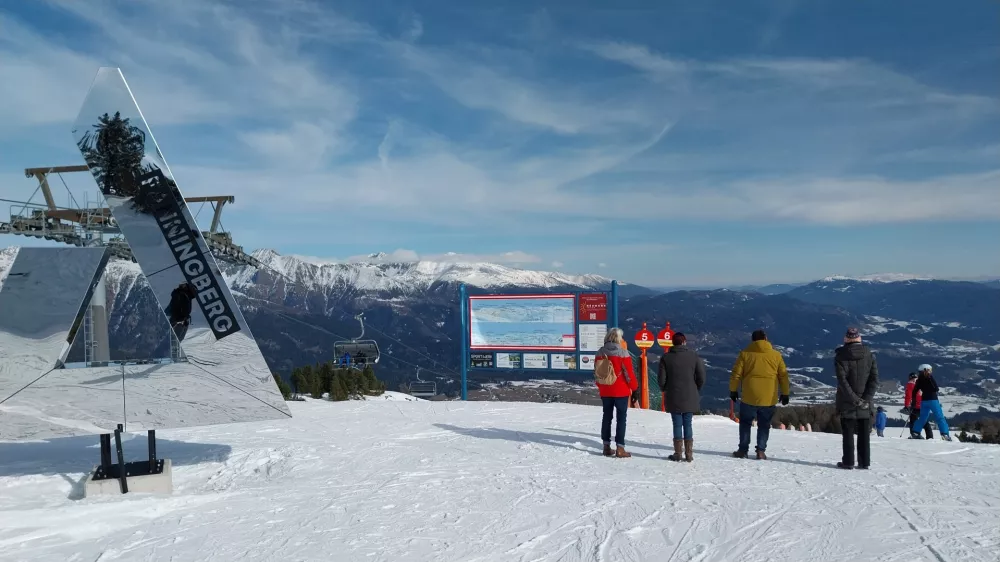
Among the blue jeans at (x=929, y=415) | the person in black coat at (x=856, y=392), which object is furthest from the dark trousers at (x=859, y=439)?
the blue jeans at (x=929, y=415)

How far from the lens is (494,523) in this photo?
6.10 metres

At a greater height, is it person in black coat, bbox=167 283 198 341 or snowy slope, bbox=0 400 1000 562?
person in black coat, bbox=167 283 198 341

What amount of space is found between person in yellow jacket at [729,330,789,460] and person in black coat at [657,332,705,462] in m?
0.52

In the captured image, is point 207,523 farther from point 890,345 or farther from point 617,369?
point 890,345

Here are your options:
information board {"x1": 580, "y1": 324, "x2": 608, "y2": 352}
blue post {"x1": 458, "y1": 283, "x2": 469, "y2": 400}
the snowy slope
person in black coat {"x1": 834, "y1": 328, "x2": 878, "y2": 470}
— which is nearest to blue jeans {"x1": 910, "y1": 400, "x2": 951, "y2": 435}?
the snowy slope

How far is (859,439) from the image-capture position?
842 cm

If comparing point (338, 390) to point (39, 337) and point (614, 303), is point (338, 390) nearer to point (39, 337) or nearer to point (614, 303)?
point (614, 303)

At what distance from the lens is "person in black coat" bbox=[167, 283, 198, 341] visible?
721 cm

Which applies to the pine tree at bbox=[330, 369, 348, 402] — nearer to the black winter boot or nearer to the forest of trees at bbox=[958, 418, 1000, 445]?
the black winter boot

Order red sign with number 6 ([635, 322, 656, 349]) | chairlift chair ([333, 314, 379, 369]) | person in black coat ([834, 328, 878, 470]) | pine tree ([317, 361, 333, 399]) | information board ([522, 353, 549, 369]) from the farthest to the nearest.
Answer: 1. chairlift chair ([333, 314, 379, 369])
2. pine tree ([317, 361, 333, 399])
3. information board ([522, 353, 549, 369])
4. red sign with number 6 ([635, 322, 656, 349])
5. person in black coat ([834, 328, 878, 470])

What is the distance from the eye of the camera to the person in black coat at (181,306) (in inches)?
284

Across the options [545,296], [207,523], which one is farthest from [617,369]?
[545,296]

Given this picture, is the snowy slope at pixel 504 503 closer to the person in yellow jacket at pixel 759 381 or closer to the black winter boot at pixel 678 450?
the black winter boot at pixel 678 450

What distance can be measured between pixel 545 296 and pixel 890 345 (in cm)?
14712
